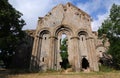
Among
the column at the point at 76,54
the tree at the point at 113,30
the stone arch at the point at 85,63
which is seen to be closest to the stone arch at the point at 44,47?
the column at the point at 76,54

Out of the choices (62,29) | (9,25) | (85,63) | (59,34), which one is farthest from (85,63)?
(9,25)

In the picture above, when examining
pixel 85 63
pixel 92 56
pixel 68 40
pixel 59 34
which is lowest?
pixel 85 63

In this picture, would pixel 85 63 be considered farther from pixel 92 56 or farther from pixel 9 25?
pixel 9 25

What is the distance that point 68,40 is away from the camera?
31047 mm

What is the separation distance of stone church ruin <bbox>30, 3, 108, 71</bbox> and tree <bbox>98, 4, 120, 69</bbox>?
2.68 m

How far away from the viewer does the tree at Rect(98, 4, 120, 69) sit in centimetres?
2739

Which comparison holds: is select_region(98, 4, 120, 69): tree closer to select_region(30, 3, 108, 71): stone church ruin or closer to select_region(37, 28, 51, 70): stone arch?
select_region(30, 3, 108, 71): stone church ruin

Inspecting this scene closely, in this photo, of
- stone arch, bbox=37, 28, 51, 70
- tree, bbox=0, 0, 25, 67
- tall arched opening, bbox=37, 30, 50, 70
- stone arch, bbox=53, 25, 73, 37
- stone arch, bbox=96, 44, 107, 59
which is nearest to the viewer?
tree, bbox=0, 0, 25, 67

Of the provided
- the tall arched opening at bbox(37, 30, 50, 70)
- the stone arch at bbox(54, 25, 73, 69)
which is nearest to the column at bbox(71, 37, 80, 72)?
the stone arch at bbox(54, 25, 73, 69)

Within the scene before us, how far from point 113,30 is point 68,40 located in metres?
8.01

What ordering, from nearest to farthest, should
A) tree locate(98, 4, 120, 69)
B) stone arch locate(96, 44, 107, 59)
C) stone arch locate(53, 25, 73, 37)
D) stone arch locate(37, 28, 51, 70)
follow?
tree locate(98, 4, 120, 69)
stone arch locate(37, 28, 51, 70)
stone arch locate(53, 25, 73, 37)
stone arch locate(96, 44, 107, 59)

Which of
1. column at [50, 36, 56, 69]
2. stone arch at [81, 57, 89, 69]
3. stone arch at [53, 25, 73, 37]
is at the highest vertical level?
stone arch at [53, 25, 73, 37]

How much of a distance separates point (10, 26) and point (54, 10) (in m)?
10.3

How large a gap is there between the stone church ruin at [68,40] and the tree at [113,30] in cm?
268
